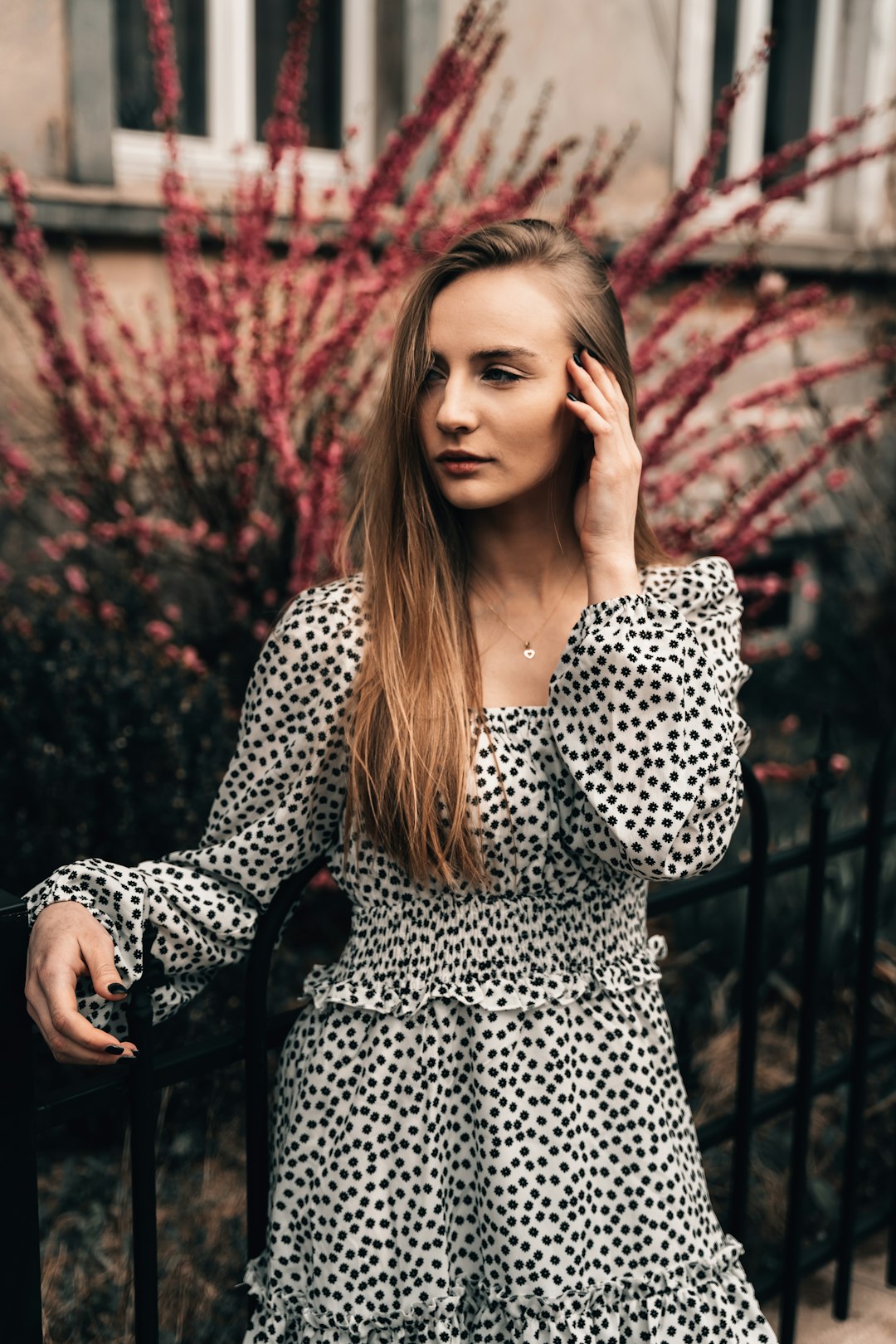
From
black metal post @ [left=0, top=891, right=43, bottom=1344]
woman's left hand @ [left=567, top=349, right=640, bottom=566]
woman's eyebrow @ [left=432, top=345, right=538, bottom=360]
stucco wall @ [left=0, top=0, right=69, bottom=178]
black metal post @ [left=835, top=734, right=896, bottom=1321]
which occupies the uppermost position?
stucco wall @ [left=0, top=0, right=69, bottom=178]

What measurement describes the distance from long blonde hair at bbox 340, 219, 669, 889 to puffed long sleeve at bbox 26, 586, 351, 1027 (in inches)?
1.9

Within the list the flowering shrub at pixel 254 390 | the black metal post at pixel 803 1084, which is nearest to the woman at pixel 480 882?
the black metal post at pixel 803 1084

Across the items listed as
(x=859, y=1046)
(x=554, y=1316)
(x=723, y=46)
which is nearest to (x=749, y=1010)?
(x=859, y=1046)

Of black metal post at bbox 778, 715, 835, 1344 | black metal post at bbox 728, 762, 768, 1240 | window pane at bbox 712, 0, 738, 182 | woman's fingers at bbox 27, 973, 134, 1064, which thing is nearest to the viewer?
woman's fingers at bbox 27, 973, 134, 1064

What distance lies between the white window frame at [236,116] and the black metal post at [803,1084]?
3.04 meters

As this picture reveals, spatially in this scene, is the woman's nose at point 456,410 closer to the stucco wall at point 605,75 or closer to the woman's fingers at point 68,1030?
the woman's fingers at point 68,1030

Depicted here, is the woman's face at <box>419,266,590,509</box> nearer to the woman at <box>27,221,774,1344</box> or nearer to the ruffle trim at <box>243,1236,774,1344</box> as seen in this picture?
the woman at <box>27,221,774,1344</box>

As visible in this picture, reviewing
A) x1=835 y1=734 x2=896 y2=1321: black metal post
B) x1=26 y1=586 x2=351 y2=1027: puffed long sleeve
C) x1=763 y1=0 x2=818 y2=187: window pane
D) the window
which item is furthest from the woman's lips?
x1=763 y1=0 x2=818 y2=187: window pane

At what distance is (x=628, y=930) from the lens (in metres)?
1.63

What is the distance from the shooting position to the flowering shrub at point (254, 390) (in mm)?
3154

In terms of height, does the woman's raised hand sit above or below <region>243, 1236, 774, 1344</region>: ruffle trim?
above

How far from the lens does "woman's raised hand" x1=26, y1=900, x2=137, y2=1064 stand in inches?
50.0

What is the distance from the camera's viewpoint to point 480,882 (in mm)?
1509

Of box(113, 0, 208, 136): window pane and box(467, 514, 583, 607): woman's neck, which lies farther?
box(113, 0, 208, 136): window pane
